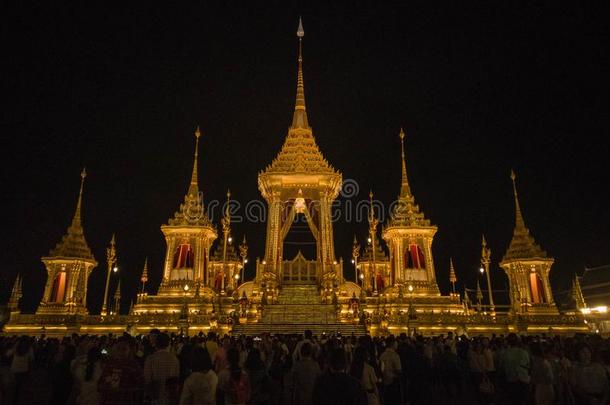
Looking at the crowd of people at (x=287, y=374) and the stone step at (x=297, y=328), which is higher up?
the stone step at (x=297, y=328)

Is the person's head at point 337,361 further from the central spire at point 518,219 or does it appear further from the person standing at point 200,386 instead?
the central spire at point 518,219

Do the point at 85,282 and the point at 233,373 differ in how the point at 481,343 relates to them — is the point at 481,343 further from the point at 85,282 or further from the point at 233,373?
the point at 85,282

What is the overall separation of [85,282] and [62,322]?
19.2 feet

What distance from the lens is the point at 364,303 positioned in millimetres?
30453

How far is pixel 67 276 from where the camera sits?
105ft

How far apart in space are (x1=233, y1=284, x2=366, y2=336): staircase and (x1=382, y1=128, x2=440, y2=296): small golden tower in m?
6.88

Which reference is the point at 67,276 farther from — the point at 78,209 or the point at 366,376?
the point at 366,376

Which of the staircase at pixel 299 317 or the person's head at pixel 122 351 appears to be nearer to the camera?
the person's head at pixel 122 351

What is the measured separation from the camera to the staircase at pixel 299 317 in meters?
25.5

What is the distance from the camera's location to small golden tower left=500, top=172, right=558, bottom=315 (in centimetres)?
3192

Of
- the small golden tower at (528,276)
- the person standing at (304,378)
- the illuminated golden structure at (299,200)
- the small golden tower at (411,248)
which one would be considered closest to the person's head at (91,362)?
the person standing at (304,378)

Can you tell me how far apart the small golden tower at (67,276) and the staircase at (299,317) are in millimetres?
12862

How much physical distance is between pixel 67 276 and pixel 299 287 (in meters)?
16.3

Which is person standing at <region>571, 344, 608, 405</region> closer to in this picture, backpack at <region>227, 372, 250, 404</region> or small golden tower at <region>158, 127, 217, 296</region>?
backpack at <region>227, 372, 250, 404</region>
